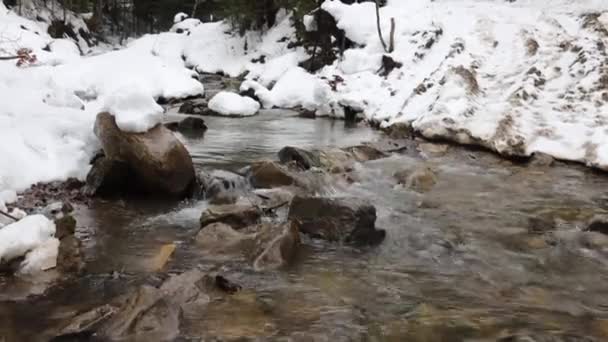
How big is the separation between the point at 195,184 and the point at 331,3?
545 inches

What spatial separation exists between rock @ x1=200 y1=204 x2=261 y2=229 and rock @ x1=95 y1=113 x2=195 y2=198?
1028 millimetres

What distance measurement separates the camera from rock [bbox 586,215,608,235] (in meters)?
5.98

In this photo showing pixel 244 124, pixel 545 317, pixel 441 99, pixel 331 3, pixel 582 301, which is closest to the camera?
pixel 545 317

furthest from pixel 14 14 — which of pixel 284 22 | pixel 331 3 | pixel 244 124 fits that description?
pixel 244 124

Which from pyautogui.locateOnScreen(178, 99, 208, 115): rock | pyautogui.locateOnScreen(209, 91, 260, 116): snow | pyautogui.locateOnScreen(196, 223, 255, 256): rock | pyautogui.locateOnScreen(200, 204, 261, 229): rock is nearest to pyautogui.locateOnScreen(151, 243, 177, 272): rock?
pyautogui.locateOnScreen(196, 223, 255, 256): rock

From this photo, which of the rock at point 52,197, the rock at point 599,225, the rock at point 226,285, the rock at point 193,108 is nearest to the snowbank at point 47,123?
the rock at point 52,197

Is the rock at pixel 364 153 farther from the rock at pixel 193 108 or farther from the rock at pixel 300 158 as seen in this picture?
the rock at pixel 193 108

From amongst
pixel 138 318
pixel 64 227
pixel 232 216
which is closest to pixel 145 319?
pixel 138 318

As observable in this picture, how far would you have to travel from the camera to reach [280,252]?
5195 mm

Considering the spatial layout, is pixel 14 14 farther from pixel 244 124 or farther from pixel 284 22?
pixel 244 124

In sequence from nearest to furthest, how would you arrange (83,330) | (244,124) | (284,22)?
(83,330) < (244,124) < (284,22)

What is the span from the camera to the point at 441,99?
12109 millimetres

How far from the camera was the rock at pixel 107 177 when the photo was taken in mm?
6809

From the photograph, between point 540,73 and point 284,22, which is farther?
point 284,22
